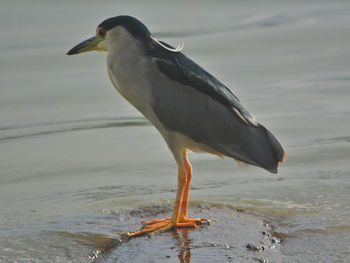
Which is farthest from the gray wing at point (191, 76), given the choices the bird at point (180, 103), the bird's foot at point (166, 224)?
the bird's foot at point (166, 224)

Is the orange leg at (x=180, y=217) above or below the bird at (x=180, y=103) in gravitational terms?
below

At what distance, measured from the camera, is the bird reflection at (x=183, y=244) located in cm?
424

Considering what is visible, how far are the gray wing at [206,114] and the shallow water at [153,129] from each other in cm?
44

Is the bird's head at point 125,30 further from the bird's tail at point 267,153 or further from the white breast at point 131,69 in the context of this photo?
the bird's tail at point 267,153

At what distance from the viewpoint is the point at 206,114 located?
525 centimetres

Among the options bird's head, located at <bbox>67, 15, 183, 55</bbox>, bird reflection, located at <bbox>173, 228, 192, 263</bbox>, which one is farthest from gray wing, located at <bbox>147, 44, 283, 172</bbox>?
bird reflection, located at <bbox>173, 228, 192, 263</bbox>

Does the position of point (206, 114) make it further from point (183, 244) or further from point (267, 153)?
point (183, 244)

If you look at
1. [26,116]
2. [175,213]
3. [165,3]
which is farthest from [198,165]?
[165,3]

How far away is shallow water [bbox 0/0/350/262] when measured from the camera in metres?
4.96

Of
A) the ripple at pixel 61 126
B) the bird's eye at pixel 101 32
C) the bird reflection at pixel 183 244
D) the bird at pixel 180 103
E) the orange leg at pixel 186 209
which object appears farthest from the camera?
the ripple at pixel 61 126

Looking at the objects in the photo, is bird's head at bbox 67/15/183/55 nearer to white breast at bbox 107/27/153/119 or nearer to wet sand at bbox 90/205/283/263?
white breast at bbox 107/27/153/119

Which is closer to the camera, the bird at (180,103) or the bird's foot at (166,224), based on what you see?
the bird's foot at (166,224)

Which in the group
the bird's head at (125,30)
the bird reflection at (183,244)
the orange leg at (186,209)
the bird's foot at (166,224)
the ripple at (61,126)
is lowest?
the bird reflection at (183,244)

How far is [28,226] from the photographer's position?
4.99 metres
